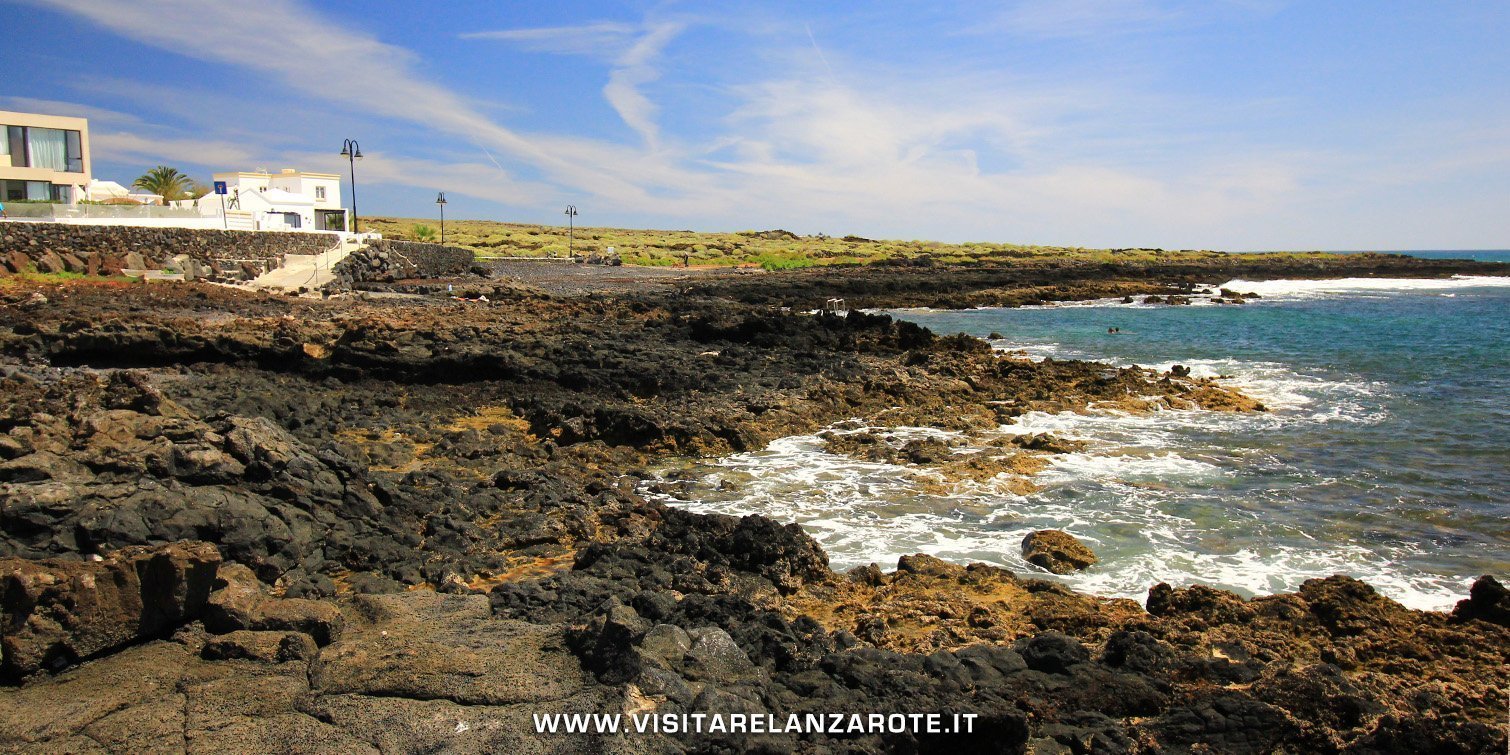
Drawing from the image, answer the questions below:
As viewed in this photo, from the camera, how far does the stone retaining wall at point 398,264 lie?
39.8 m

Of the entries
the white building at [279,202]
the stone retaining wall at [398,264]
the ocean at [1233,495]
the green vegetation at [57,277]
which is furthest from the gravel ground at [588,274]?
the ocean at [1233,495]

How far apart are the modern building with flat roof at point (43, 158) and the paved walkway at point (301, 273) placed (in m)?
10.1

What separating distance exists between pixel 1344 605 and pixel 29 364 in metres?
19.7

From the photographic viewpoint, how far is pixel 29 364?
49.0ft

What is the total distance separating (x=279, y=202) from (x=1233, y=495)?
5695cm

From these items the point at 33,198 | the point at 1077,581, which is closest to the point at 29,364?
the point at 1077,581

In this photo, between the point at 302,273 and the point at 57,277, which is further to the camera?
the point at 302,273

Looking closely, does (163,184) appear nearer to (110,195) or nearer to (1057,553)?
(110,195)

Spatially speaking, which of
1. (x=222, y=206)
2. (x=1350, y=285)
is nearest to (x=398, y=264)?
(x=222, y=206)

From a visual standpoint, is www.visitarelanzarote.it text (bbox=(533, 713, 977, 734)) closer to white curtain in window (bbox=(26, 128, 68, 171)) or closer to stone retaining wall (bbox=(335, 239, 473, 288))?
stone retaining wall (bbox=(335, 239, 473, 288))

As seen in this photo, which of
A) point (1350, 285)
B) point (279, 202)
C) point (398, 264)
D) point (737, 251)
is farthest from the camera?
point (737, 251)

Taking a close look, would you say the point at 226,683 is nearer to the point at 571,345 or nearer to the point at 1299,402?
the point at 571,345

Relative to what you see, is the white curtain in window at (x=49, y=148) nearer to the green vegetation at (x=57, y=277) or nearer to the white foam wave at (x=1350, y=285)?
the green vegetation at (x=57, y=277)

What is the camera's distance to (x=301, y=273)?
36750 mm
